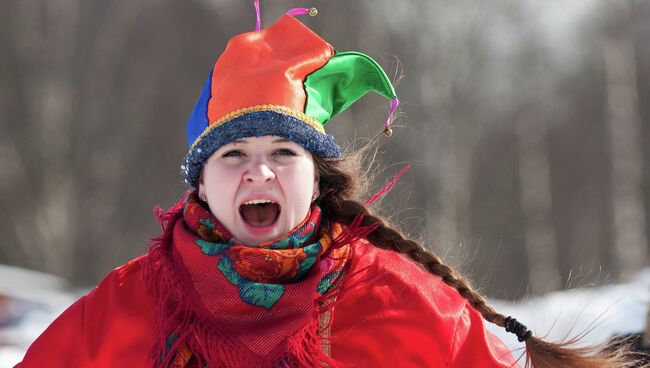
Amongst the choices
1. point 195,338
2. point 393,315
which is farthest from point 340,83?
point 195,338

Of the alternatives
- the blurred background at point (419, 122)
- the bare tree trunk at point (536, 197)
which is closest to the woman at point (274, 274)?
the blurred background at point (419, 122)

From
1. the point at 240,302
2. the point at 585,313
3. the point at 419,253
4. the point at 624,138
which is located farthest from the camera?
the point at 624,138

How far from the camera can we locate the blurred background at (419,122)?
1253 cm

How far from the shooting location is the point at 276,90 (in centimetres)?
257

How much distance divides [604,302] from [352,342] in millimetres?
2603

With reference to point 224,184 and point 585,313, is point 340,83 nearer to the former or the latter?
point 224,184

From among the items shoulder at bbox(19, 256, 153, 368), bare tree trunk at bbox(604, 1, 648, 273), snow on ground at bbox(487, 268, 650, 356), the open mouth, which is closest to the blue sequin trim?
the open mouth

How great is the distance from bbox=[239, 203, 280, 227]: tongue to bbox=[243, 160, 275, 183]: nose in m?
0.12

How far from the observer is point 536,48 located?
15.8 metres

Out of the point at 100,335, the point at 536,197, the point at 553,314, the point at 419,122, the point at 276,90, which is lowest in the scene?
the point at 536,197

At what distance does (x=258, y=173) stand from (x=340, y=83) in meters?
0.47

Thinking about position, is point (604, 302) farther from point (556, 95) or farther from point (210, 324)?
point (556, 95)

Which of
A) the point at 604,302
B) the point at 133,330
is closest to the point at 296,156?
the point at 133,330

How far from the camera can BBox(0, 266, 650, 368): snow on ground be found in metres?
2.75
